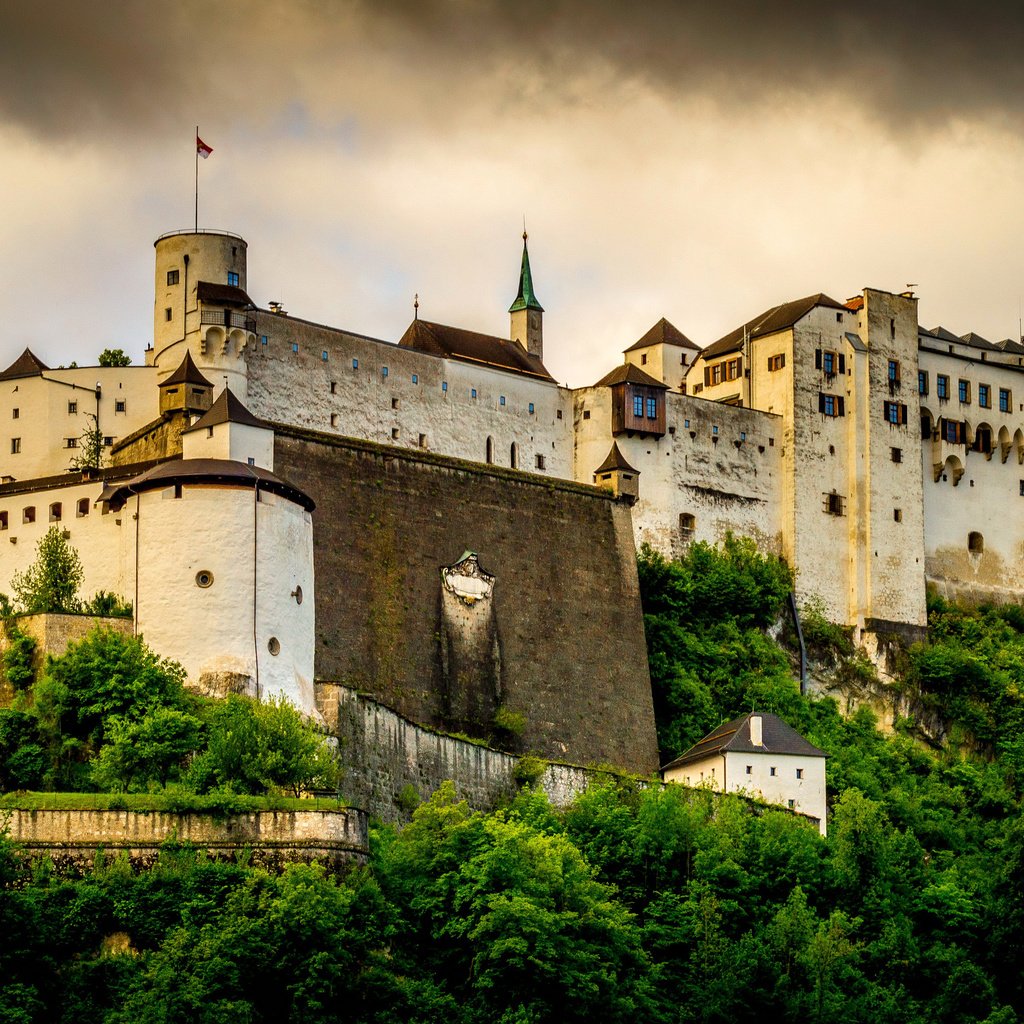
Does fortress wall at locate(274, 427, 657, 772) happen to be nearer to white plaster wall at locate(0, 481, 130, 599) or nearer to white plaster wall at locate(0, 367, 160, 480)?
white plaster wall at locate(0, 481, 130, 599)

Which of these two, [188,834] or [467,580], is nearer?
→ [188,834]

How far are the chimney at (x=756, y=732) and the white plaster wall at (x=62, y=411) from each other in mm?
17945

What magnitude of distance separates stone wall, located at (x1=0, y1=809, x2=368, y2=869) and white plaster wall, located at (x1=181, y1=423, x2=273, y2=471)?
12.9m

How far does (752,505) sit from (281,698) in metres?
28.2

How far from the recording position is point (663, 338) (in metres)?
85.2

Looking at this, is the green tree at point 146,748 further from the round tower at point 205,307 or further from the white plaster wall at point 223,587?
the round tower at point 205,307

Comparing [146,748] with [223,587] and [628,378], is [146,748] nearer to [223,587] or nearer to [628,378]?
[223,587]

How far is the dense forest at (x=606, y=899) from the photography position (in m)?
45.3

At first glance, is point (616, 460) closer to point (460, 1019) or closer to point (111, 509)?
point (111, 509)

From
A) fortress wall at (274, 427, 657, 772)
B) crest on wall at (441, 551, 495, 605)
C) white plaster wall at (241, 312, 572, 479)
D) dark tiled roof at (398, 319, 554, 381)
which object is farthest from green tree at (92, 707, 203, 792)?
dark tiled roof at (398, 319, 554, 381)

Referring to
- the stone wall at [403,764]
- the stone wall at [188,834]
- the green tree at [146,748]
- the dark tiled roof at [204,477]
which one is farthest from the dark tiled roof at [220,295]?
the stone wall at [188,834]

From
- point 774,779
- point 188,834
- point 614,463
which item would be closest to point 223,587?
point 188,834

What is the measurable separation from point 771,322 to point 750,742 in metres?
20.3

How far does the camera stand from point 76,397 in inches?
2712
